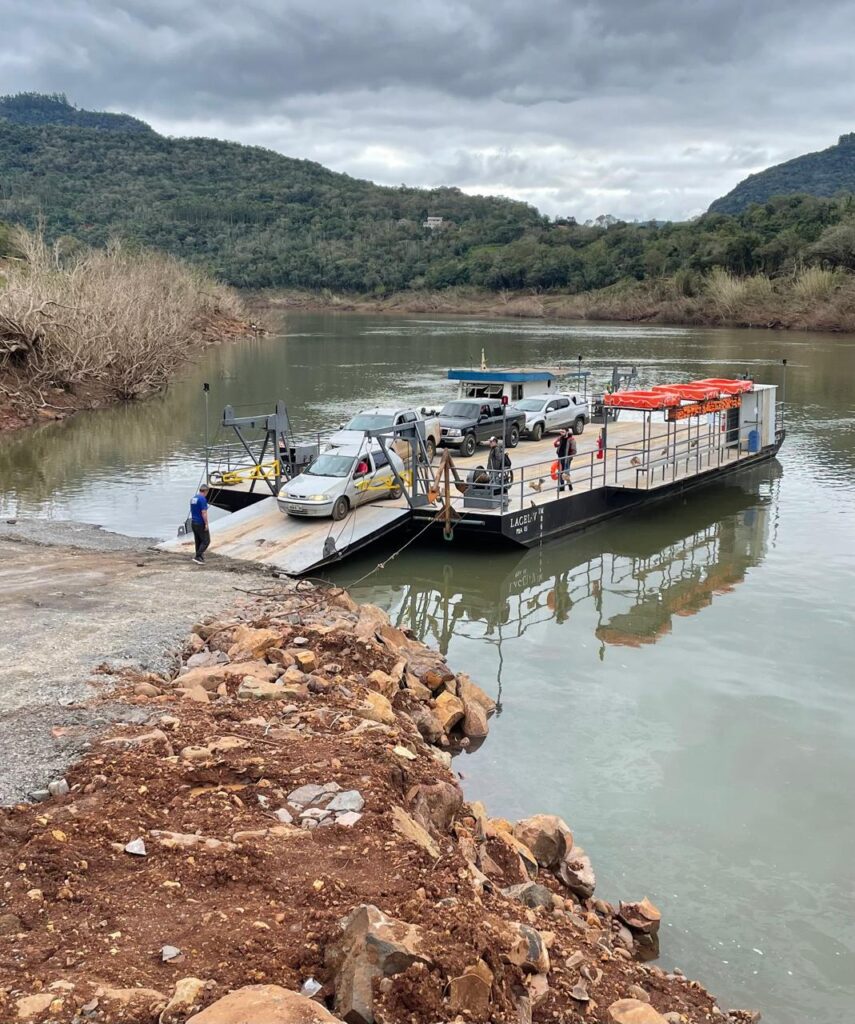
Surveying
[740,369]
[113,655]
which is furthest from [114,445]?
[740,369]

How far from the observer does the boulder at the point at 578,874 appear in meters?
9.43

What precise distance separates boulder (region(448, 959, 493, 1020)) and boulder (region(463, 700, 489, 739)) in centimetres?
724

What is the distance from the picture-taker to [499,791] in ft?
39.3

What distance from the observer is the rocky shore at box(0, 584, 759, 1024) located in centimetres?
597

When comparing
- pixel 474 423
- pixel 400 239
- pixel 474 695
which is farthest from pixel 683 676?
pixel 400 239

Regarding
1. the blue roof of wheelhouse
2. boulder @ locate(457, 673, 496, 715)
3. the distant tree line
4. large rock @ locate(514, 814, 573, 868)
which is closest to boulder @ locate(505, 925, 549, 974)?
large rock @ locate(514, 814, 573, 868)

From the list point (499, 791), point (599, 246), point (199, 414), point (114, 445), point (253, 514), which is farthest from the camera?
point (599, 246)

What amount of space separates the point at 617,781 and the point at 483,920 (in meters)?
5.64

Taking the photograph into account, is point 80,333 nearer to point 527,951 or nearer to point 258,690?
point 258,690

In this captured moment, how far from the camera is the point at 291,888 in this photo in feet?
23.7

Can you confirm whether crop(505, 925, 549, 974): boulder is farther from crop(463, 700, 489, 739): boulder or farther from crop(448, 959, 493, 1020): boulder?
crop(463, 700, 489, 739): boulder

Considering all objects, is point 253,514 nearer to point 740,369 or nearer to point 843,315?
point 740,369

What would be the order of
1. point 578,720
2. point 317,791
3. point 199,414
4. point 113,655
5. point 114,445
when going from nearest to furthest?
1. point 317,791
2. point 113,655
3. point 578,720
4. point 114,445
5. point 199,414

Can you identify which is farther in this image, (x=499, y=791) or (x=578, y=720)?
(x=578, y=720)
